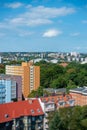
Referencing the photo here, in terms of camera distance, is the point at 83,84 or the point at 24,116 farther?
the point at 83,84

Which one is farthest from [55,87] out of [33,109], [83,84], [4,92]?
[33,109]

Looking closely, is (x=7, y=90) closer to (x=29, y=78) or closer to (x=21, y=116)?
(x=29, y=78)

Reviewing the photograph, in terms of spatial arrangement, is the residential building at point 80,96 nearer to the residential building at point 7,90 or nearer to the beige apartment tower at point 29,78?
the residential building at point 7,90

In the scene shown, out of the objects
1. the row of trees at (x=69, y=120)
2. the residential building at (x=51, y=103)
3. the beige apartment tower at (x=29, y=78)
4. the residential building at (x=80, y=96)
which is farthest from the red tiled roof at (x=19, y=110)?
the beige apartment tower at (x=29, y=78)

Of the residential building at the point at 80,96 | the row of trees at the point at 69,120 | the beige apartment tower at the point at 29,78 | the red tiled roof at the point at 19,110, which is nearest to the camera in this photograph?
the row of trees at the point at 69,120

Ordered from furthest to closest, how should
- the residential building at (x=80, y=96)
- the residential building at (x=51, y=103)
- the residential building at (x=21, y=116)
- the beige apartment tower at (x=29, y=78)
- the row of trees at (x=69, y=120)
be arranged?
the beige apartment tower at (x=29, y=78) → the residential building at (x=80, y=96) → the residential building at (x=51, y=103) → the residential building at (x=21, y=116) → the row of trees at (x=69, y=120)

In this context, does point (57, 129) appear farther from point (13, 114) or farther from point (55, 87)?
point (55, 87)

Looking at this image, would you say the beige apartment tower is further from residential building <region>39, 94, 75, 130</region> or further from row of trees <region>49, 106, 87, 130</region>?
row of trees <region>49, 106, 87, 130</region>
